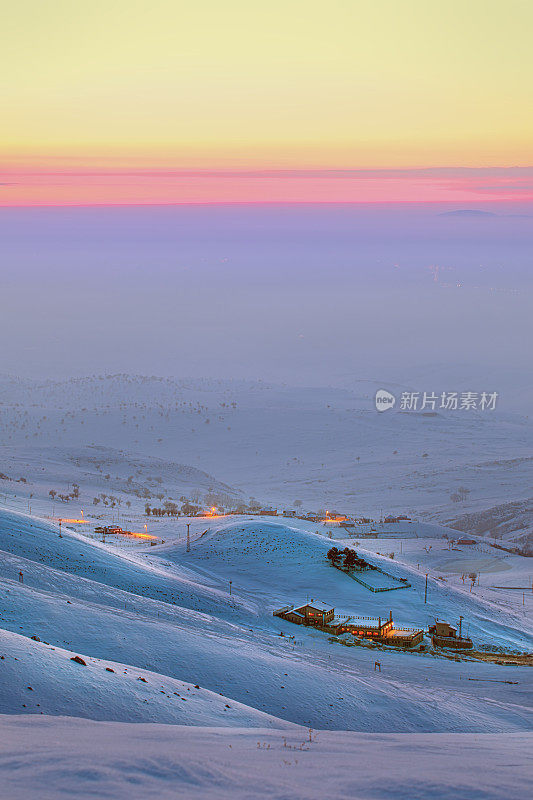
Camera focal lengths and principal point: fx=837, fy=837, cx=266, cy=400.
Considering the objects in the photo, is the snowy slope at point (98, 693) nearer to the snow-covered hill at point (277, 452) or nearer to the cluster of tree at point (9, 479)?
the snow-covered hill at point (277, 452)

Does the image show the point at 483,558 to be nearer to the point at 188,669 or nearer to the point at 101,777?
the point at 188,669

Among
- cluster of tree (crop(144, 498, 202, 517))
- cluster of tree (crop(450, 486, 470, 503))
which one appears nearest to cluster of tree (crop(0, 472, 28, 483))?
cluster of tree (crop(144, 498, 202, 517))

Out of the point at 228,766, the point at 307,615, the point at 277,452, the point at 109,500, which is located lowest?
the point at 307,615

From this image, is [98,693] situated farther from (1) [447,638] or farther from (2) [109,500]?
(2) [109,500]

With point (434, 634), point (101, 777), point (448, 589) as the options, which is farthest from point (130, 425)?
point (101, 777)

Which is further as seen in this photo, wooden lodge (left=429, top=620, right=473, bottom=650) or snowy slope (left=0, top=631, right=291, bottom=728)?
wooden lodge (left=429, top=620, right=473, bottom=650)

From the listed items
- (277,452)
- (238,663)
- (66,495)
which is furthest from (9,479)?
(238,663)

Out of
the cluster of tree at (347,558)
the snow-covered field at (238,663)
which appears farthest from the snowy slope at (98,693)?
the cluster of tree at (347,558)

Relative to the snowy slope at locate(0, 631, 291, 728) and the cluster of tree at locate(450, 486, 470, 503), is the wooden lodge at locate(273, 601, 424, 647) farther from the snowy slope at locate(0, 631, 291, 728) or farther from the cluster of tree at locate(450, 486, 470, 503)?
Answer: the cluster of tree at locate(450, 486, 470, 503)
